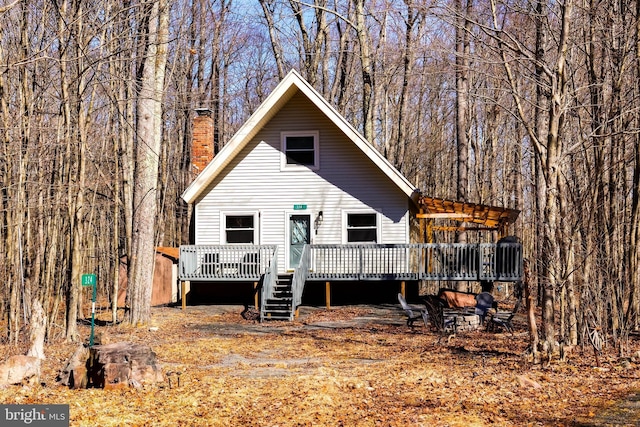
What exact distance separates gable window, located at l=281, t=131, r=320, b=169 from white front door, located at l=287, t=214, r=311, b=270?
5.36 ft

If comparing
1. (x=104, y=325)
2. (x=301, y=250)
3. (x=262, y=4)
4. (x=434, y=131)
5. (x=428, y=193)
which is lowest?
(x=104, y=325)

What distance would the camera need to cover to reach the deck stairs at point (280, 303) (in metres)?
18.8

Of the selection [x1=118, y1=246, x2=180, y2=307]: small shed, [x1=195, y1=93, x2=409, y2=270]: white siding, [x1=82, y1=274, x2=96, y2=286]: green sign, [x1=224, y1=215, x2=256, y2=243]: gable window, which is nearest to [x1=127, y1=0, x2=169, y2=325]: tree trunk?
[x1=82, y1=274, x2=96, y2=286]: green sign

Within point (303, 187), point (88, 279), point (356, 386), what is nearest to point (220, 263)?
A: point (303, 187)

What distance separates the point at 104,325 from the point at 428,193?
89.4 ft

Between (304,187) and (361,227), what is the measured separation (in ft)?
7.20

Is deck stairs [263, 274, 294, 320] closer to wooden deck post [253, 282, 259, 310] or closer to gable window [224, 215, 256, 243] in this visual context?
wooden deck post [253, 282, 259, 310]

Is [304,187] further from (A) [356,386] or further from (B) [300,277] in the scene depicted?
(A) [356,386]

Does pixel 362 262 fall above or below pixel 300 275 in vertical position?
above

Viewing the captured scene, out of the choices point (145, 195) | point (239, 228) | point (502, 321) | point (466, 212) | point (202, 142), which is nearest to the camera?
point (502, 321)

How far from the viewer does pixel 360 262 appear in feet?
69.1

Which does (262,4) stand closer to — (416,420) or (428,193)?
(428,193)

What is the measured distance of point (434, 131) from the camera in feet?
135

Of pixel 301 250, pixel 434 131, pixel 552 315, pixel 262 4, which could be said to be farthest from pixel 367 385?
pixel 434 131
